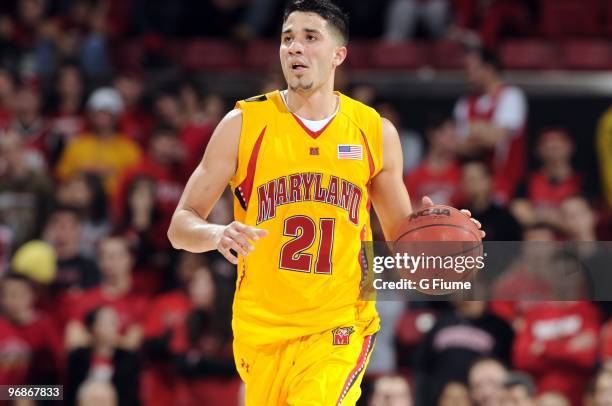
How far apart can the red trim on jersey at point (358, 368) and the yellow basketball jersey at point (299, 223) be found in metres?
0.11

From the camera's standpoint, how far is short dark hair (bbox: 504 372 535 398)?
24.2 feet

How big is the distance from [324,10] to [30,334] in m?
4.34

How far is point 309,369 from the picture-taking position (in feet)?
16.1

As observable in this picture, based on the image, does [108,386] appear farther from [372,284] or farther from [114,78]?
[114,78]

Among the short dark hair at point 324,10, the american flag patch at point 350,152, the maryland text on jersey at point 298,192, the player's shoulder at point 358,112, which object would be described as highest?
the short dark hair at point 324,10

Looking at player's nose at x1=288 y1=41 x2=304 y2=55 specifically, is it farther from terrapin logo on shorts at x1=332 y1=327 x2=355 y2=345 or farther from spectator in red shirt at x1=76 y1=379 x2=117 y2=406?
spectator in red shirt at x1=76 y1=379 x2=117 y2=406

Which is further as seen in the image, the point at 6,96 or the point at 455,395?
the point at 6,96

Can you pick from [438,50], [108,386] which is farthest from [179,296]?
[438,50]

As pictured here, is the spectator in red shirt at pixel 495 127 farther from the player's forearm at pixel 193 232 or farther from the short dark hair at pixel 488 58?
the player's forearm at pixel 193 232

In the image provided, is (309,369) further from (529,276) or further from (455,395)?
(455,395)

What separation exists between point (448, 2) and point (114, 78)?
4.05 metres

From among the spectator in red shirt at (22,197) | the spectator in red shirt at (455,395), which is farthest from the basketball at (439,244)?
the spectator in red shirt at (22,197)

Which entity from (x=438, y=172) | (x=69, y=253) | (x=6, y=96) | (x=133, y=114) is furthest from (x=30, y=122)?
(x=438, y=172)

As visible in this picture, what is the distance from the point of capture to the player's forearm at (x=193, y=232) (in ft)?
15.3
